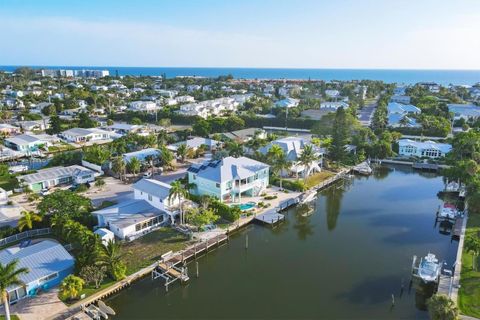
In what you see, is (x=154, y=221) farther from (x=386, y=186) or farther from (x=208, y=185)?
(x=386, y=186)

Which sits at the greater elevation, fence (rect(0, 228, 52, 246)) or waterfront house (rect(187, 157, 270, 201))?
waterfront house (rect(187, 157, 270, 201))

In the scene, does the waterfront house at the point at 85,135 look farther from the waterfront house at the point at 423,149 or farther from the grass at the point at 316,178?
the waterfront house at the point at 423,149

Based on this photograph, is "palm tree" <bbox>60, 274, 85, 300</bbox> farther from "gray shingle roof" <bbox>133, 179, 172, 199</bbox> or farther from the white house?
the white house

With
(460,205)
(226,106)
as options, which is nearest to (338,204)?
(460,205)

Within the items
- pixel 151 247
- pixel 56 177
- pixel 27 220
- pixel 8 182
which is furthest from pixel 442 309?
pixel 8 182

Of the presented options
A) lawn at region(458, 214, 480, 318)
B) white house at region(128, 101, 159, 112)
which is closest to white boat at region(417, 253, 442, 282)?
lawn at region(458, 214, 480, 318)

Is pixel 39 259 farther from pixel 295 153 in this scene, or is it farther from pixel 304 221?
pixel 295 153
